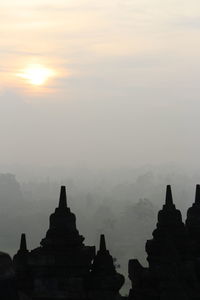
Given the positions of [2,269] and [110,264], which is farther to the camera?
[110,264]

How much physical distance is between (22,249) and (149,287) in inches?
193

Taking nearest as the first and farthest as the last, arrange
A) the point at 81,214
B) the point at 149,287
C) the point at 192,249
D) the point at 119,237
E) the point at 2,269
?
the point at 2,269 < the point at 149,287 < the point at 192,249 < the point at 119,237 < the point at 81,214

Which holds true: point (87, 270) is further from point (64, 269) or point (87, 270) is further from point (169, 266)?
point (169, 266)

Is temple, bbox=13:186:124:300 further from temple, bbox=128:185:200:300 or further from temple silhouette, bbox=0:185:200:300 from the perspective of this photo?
temple, bbox=128:185:200:300

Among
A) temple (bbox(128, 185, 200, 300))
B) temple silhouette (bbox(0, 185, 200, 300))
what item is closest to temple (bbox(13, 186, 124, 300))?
temple silhouette (bbox(0, 185, 200, 300))

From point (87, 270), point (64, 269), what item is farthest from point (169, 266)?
point (64, 269)

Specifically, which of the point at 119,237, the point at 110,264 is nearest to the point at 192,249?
the point at 110,264

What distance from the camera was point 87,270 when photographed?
18.0m

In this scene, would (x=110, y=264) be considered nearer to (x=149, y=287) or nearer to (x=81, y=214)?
(x=149, y=287)

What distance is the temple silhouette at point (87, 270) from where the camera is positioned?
17469 mm

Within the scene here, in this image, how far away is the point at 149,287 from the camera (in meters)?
18.7

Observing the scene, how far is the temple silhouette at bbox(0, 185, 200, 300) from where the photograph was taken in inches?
688

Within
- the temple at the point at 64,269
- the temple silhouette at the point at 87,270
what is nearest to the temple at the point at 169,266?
the temple silhouette at the point at 87,270

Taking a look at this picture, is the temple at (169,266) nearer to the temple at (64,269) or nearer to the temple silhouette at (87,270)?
the temple silhouette at (87,270)
